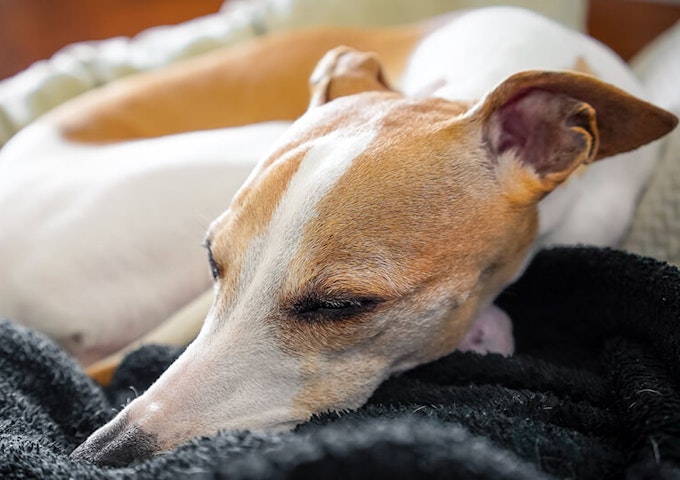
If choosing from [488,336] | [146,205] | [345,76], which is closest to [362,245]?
[488,336]

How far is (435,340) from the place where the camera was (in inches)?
44.1

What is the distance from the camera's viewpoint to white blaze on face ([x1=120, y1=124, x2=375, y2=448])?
3.10ft

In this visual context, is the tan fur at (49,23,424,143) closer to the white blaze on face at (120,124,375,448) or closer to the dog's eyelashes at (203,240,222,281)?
the dog's eyelashes at (203,240,222,281)

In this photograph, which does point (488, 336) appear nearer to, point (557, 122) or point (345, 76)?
point (557, 122)

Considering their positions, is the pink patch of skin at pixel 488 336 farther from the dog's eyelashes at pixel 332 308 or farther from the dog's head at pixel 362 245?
the dog's eyelashes at pixel 332 308

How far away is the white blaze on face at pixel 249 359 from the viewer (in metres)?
0.95

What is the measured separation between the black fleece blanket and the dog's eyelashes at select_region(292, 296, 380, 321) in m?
0.14

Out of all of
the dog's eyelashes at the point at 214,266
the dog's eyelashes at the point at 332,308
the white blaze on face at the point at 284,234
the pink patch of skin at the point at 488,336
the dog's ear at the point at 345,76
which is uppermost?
the dog's ear at the point at 345,76

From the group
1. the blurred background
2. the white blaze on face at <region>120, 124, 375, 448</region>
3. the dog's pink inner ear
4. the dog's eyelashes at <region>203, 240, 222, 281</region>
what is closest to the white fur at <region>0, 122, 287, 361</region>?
the dog's eyelashes at <region>203, 240, 222, 281</region>

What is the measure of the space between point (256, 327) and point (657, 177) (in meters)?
1.03

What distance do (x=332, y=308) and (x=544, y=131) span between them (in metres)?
0.49

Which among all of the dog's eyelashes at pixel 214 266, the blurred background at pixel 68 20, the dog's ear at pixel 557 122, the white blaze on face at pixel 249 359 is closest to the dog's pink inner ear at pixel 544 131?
the dog's ear at pixel 557 122

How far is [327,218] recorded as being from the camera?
3.29ft

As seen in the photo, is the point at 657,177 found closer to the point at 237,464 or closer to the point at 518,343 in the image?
the point at 518,343
